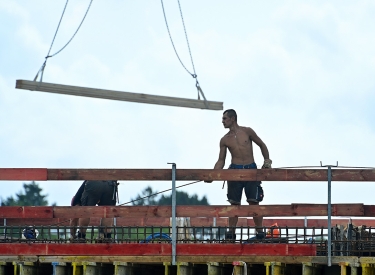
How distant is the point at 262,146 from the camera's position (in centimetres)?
1841

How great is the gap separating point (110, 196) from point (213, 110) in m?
Result: 2.58

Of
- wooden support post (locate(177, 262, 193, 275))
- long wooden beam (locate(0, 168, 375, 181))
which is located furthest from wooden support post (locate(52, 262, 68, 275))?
wooden support post (locate(177, 262, 193, 275))

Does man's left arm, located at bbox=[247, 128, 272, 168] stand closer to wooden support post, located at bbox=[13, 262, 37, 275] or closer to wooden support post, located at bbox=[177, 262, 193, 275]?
wooden support post, located at bbox=[177, 262, 193, 275]

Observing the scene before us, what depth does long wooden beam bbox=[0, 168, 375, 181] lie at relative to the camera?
16.2m

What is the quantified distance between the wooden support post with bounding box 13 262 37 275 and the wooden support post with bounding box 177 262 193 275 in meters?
2.18

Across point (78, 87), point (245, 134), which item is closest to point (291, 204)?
point (245, 134)

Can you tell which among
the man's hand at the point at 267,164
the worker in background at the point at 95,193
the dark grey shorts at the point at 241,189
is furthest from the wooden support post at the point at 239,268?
the worker in background at the point at 95,193

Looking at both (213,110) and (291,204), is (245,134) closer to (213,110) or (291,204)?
(213,110)

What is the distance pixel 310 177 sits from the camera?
53.6 feet

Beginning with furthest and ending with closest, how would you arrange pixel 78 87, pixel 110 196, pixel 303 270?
pixel 110 196
pixel 78 87
pixel 303 270

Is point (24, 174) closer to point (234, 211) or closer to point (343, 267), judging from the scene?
point (234, 211)

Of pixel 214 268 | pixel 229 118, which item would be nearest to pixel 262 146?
pixel 229 118

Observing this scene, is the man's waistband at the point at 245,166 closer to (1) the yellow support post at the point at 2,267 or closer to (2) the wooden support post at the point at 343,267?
(2) the wooden support post at the point at 343,267

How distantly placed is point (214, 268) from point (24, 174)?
298 cm
